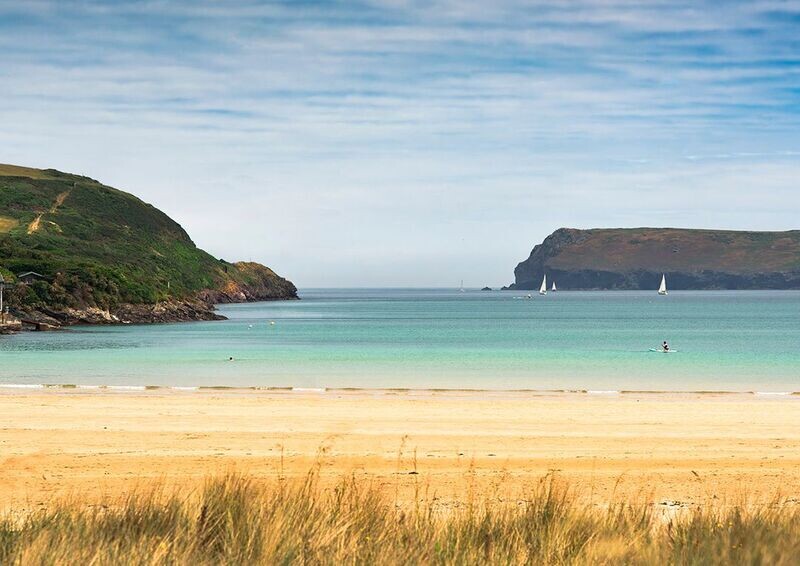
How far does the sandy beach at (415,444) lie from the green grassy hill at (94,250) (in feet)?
254

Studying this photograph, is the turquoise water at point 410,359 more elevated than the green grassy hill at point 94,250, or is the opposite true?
the green grassy hill at point 94,250

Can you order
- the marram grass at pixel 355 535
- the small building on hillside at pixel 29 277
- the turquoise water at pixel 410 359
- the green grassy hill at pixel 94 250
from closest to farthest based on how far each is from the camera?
the marram grass at pixel 355 535
the turquoise water at pixel 410 359
the small building on hillside at pixel 29 277
the green grassy hill at pixel 94 250

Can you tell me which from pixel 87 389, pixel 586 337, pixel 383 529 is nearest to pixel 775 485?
pixel 383 529

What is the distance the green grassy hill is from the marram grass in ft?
303

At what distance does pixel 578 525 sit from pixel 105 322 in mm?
96318

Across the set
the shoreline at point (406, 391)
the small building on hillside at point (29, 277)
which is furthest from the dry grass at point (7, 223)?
the shoreline at point (406, 391)

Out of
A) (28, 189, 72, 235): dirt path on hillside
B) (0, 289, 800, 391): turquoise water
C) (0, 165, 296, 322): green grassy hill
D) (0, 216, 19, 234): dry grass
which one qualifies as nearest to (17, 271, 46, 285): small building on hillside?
(0, 165, 296, 322): green grassy hill

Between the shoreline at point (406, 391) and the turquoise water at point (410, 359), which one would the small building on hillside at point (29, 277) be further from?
the shoreline at point (406, 391)

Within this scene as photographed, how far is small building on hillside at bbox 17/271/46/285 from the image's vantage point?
98812 mm

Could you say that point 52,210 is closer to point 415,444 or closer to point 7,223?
point 7,223

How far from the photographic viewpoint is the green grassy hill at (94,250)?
10193 cm

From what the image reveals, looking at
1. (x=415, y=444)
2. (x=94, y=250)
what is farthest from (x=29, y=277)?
(x=415, y=444)

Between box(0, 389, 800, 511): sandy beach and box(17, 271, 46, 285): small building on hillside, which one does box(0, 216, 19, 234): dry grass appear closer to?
box(17, 271, 46, 285): small building on hillside

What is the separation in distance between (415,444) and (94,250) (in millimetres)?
133228
